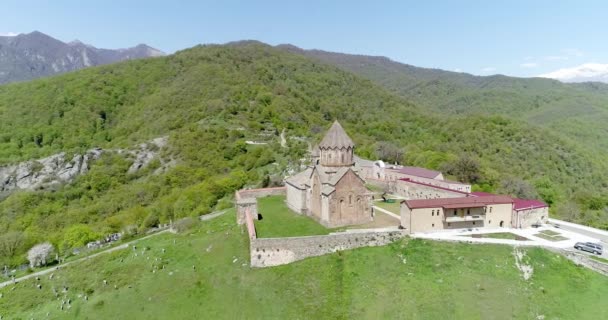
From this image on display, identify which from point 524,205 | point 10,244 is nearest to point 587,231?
point 524,205

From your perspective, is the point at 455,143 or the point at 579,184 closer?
the point at 579,184

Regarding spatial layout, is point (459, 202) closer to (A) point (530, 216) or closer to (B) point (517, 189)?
(A) point (530, 216)

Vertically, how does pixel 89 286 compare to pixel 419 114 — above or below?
below

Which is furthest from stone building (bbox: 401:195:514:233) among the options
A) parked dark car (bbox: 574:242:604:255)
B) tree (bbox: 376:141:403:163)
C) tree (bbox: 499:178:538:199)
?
tree (bbox: 376:141:403:163)

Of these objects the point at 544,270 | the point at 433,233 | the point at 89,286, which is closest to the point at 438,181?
the point at 433,233

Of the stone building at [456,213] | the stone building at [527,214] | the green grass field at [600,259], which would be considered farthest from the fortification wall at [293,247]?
the green grass field at [600,259]

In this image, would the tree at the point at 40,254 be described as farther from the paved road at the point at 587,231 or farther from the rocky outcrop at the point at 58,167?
the paved road at the point at 587,231

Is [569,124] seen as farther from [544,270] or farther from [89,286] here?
[89,286]
